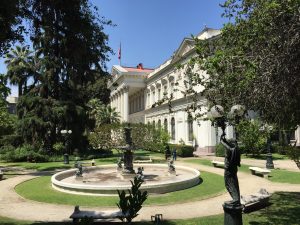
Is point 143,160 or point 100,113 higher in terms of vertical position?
point 100,113

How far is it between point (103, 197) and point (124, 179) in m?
4.43

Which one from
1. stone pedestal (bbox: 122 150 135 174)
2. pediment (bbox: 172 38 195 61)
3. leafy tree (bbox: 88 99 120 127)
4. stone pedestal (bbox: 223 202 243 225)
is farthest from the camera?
leafy tree (bbox: 88 99 120 127)

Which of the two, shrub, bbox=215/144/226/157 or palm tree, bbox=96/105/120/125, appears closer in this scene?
shrub, bbox=215/144/226/157

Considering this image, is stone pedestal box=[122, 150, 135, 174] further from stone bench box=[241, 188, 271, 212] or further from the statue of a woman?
the statue of a woman

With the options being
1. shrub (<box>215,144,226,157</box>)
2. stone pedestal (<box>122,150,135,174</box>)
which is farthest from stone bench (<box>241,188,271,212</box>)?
shrub (<box>215,144,226,157</box>)

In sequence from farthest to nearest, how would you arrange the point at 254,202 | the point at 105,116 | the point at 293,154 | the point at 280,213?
the point at 105,116 → the point at 254,202 → the point at 280,213 → the point at 293,154

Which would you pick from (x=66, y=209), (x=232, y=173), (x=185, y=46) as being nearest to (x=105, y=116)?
(x=185, y=46)

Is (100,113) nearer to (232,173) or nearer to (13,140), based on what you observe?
(13,140)

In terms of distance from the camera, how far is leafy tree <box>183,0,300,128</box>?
332 inches

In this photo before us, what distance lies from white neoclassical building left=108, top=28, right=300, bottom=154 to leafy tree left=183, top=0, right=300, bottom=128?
54.0ft

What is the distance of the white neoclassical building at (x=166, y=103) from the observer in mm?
41344

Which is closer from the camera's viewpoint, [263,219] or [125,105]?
[263,219]

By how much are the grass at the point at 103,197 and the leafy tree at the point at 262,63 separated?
5082 mm

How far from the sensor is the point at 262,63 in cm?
886
